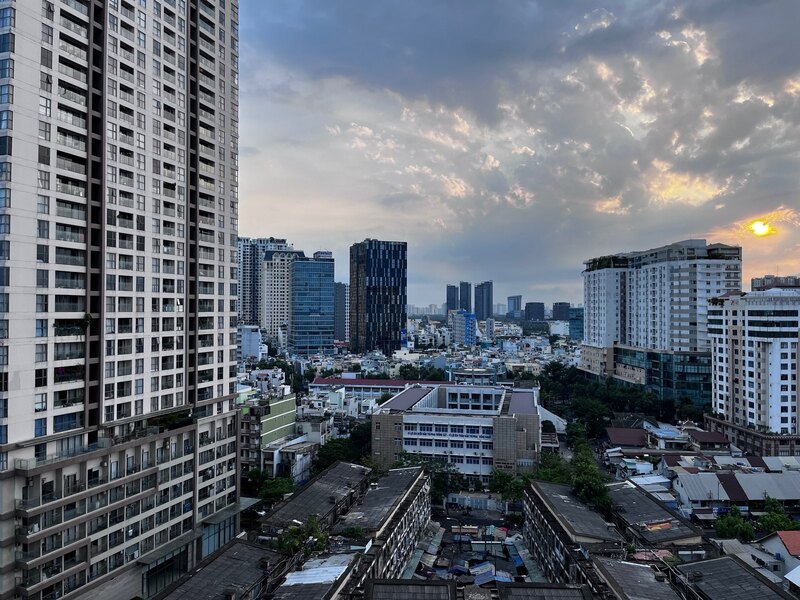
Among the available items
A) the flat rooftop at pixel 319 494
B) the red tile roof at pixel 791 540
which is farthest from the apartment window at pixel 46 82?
the red tile roof at pixel 791 540

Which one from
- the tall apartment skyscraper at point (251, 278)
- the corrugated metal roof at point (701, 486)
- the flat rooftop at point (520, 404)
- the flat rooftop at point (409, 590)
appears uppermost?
the tall apartment skyscraper at point (251, 278)

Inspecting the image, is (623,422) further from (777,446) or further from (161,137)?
(161,137)

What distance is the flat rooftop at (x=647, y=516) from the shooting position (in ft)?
71.3

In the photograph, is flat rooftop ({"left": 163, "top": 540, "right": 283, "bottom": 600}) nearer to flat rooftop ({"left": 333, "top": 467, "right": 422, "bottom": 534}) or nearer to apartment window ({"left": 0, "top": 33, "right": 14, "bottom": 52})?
flat rooftop ({"left": 333, "top": 467, "right": 422, "bottom": 534})

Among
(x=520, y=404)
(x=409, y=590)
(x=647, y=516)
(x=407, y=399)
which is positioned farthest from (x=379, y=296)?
(x=409, y=590)

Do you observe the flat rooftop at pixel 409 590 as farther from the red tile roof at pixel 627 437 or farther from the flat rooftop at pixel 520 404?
the red tile roof at pixel 627 437

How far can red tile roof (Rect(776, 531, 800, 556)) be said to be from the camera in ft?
69.3

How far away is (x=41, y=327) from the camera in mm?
18203

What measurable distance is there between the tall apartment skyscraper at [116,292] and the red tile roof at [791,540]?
2208 cm

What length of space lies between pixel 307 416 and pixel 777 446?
31966mm

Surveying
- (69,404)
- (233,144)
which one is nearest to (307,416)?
(233,144)

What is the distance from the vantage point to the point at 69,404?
18953mm

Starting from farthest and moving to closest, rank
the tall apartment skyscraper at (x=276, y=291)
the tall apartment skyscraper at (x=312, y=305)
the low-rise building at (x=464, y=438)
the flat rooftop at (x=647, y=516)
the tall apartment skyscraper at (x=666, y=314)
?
the tall apartment skyscraper at (x=276, y=291), the tall apartment skyscraper at (x=312, y=305), the tall apartment skyscraper at (x=666, y=314), the low-rise building at (x=464, y=438), the flat rooftop at (x=647, y=516)

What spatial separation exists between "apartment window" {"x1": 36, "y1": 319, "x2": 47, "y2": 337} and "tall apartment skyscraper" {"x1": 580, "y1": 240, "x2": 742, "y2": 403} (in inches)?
2044
